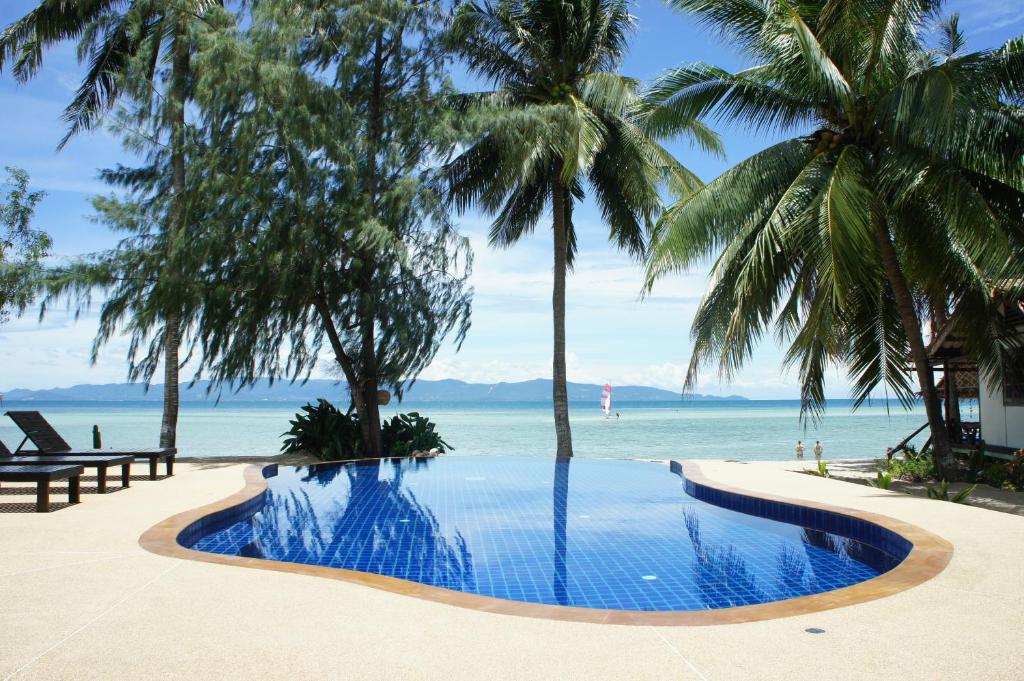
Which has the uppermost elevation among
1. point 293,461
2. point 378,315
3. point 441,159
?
point 441,159

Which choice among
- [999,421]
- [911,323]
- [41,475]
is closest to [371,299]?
[41,475]

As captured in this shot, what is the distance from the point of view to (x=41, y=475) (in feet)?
23.9

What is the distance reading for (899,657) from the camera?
3559 millimetres

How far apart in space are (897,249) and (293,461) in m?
10.4

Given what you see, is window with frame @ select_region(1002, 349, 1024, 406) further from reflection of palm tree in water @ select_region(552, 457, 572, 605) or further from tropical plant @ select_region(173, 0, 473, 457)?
tropical plant @ select_region(173, 0, 473, 457)

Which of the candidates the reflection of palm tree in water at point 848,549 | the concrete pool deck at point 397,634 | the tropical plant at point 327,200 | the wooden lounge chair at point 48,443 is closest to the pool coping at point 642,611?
the concrete pool deck at point 397,634

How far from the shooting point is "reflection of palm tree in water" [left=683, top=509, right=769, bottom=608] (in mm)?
5816

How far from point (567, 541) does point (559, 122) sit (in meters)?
8.70

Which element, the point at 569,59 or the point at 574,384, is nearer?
the point at 569,59

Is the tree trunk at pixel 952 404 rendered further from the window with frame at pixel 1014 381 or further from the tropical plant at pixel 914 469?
the tropical plant at pixel 914 469

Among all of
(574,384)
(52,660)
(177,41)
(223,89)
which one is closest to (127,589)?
(52,660)

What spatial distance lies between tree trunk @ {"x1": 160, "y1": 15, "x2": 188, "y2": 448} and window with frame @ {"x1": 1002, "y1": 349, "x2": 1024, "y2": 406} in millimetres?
13650

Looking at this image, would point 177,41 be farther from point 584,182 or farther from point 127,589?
point 127,589

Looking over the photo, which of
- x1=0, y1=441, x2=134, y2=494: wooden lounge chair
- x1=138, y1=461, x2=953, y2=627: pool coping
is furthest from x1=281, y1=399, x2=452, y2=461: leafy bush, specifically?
x1=138, y1=461, x2=953, y2=627: pool coping
